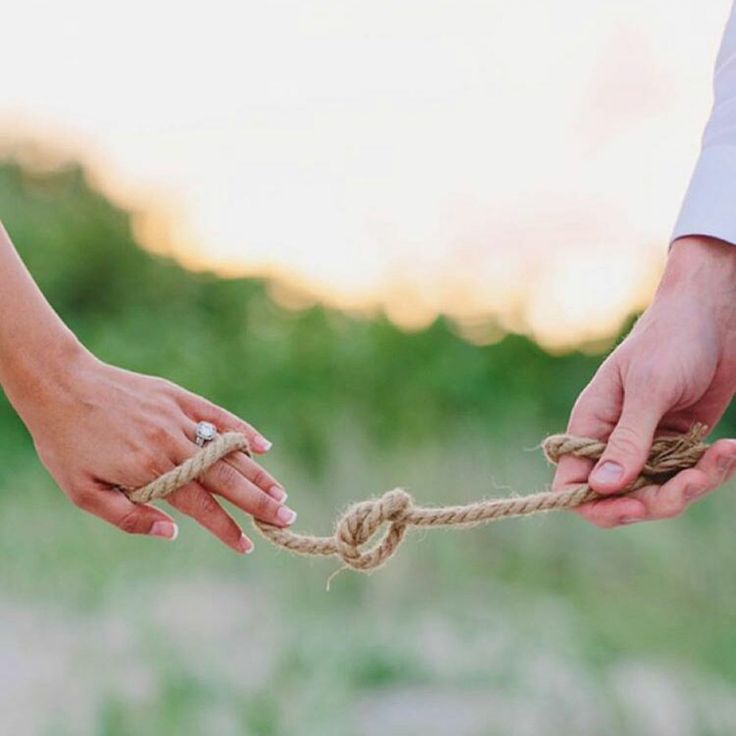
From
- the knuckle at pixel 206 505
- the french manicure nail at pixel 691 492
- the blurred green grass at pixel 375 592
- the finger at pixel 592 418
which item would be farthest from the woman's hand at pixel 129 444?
the blurred green grass at pixel 375 592

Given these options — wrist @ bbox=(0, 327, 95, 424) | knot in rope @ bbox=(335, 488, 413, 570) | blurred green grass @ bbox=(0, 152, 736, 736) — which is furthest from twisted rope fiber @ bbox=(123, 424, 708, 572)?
blurred green grass @ bbox=(0, 152, 736, 736)

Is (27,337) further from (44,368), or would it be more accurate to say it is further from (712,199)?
(712,199)

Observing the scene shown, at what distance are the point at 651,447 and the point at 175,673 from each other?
2797 millimetres

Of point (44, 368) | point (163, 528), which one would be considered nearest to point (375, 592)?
point (163, 528)

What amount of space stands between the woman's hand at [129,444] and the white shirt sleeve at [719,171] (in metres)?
0.57

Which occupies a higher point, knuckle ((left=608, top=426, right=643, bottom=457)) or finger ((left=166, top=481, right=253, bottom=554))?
knuckle ((left=608, top=426, right=643, bottom=457))

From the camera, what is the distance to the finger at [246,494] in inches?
66.1

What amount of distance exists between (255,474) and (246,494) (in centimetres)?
3

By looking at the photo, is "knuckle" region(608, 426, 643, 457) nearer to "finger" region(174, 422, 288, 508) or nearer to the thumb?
the thumb

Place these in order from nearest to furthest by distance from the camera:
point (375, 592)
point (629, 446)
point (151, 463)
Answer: point (629, 446), point (151, 463), point (375, 592)

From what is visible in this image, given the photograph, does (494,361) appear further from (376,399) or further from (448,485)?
(448,485)

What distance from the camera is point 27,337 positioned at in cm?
165

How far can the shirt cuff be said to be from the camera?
1667 mm

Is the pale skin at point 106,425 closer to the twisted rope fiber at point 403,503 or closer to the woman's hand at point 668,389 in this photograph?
the twisted rope fiber at point 403,503
